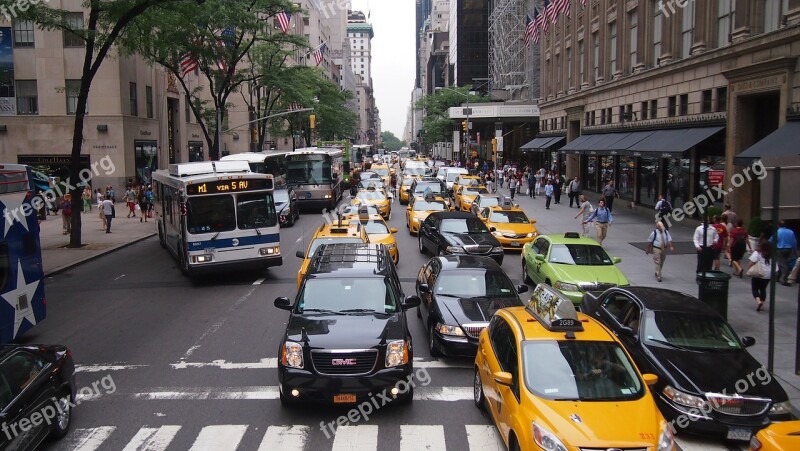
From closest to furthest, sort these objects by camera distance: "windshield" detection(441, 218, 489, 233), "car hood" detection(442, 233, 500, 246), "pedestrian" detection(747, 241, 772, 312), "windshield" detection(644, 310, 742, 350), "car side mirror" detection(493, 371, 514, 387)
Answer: "car side mirror" detection(493, 371, 514, 387) < "windshield" detection(644, 310, 742, 350) < "pedestrian" detection(747, 241, 772, 312) < "car hood" detection(442, 233, 500, 246) < "windshield" detection(441, 218, 489, 233)

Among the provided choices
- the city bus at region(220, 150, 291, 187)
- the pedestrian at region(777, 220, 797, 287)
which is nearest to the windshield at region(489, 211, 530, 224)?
the pedestrian at region(777, 220, 797, 287)

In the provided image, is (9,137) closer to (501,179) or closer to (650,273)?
(501,179)

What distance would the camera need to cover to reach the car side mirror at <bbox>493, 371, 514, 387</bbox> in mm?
7418

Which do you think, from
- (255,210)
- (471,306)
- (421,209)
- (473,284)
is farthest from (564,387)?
(421,209)

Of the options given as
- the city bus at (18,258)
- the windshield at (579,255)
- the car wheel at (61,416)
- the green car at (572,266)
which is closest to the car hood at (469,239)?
the green car at (572,266)

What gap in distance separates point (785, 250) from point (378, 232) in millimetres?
10967

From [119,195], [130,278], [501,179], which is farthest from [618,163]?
[119,195]

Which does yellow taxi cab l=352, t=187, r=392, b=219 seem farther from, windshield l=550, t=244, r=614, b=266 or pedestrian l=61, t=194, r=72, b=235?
windshield l=550, t=244, r=614, b=266

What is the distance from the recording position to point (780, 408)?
836 centimetres

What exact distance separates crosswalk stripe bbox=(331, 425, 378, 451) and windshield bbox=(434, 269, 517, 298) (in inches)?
165

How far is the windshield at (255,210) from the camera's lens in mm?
17891

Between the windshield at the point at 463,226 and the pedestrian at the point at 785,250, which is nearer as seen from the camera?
the pedestrian at the point at 785,250

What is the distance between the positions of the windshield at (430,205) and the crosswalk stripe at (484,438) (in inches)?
773

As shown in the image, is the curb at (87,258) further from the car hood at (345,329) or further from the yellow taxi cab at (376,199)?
the car hood at (345,329)
